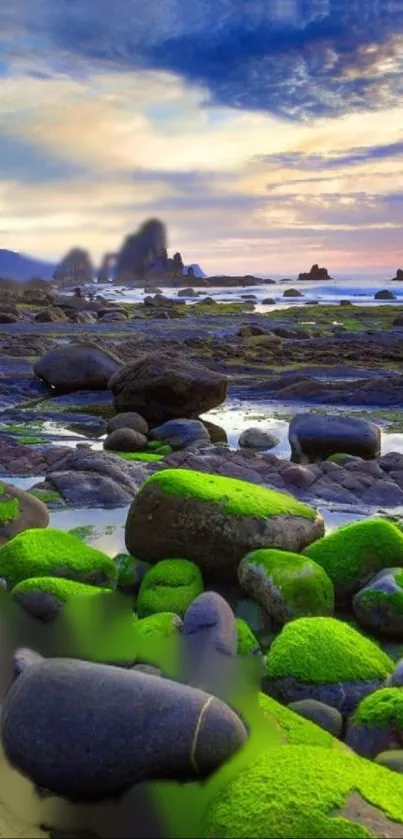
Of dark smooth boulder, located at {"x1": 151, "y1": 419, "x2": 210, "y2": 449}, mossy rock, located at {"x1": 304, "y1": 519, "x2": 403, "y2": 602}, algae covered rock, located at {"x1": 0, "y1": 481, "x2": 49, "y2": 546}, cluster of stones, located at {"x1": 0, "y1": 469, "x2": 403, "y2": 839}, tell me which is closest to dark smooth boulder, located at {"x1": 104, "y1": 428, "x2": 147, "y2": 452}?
dark smooth boulder, located at {"x1": 151, "y1": 419, "x2": 210, "y2": 449}

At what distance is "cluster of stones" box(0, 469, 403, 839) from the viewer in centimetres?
351

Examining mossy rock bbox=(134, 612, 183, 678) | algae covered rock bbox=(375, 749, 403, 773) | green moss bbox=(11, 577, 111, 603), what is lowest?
algae covered rock bbox=(375, 749, 403, 773)

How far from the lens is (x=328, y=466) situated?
35.5 feet

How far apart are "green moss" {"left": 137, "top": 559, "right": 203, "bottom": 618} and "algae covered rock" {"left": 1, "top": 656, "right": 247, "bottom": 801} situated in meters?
1.99

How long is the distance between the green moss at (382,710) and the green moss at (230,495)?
260 cm

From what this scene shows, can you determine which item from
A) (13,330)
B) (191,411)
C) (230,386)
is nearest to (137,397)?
(191,411)

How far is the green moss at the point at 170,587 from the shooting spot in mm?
6027

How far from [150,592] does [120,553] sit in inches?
50.2

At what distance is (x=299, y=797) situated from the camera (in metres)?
3.27

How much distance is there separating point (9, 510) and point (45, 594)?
6.94ft

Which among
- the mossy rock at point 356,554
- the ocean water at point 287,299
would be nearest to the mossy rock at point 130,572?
the mossy rock at point 356,554

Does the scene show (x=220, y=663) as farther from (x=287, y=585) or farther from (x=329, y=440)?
(x=329, y=440)

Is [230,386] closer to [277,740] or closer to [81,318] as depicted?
[277,740]

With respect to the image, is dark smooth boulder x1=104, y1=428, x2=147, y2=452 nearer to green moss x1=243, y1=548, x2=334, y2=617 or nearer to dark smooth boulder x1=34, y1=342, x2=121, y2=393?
dark smooth boulder x1=34, y1=342, x2=121, y2=393
